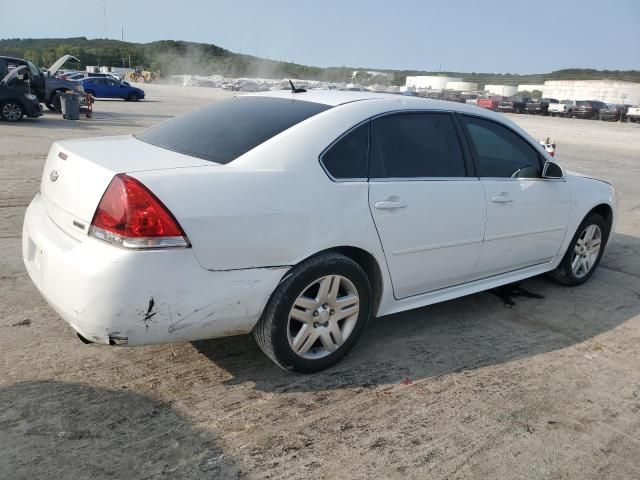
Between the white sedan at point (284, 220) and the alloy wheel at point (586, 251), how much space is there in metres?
0.90

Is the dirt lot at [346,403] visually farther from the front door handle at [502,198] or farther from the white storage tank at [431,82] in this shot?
the white storage tank at [431,82]

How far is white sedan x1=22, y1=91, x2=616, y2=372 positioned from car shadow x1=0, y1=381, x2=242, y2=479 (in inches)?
15.5

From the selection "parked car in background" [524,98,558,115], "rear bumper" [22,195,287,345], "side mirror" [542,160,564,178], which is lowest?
"parked car in background" [524,98,558,115]

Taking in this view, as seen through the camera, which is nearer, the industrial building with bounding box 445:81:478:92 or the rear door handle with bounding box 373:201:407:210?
the rear door handle with bounding box 373:201:407:210

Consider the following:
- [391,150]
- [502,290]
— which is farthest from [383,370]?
[502,290]

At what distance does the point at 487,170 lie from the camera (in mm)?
4016

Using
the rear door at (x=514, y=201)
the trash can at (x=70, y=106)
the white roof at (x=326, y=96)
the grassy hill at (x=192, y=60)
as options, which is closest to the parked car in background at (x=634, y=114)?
the trash can at (x=70, y=106)

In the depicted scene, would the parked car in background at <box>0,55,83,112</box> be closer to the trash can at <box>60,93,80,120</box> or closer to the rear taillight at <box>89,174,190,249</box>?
the trash can at <box>60,93,80,120</box>

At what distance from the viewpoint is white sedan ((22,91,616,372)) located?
2.62 meters

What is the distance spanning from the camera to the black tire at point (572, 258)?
491cm

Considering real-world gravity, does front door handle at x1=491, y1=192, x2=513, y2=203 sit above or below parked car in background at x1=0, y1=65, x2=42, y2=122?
above

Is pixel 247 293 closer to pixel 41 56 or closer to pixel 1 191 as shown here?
pixel 1 191

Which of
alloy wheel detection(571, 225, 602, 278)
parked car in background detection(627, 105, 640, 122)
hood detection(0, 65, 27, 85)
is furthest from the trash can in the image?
parked car in background detection(627, 105, 640, 122)

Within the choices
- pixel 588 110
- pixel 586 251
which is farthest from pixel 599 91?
pixel 586 251
